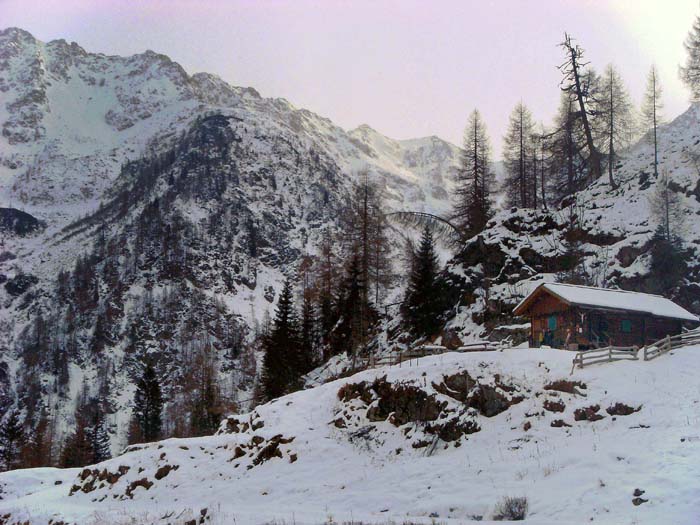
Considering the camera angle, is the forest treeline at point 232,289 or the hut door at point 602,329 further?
the forest treeline at point 232,289

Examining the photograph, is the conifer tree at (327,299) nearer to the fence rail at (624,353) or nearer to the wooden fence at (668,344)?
the fence rail at (624,353)

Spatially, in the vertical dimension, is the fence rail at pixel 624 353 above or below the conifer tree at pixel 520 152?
below

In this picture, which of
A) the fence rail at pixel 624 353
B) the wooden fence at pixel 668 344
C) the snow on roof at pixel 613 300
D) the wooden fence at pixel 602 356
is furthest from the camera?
the snow on roof at pixel 613 300

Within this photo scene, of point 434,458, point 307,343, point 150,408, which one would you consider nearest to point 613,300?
point 434,458

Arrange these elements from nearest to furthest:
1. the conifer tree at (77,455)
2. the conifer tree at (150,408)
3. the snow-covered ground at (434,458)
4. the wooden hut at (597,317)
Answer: the snow-covered ground at (434,458), the wooden hut at (597,317), the conifer tree at (77,455), the conifer tree at (150,408)

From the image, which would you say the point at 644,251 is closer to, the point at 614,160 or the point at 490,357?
the point at 614,160

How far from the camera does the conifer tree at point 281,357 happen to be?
49.6 metres

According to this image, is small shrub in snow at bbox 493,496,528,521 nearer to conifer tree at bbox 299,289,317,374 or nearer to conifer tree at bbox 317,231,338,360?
conifer tree at bbox 299,289,317,374

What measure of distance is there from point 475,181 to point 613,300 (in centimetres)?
2507

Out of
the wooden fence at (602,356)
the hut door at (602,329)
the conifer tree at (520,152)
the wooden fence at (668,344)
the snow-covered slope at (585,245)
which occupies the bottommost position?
the wooden fence at (602,356)

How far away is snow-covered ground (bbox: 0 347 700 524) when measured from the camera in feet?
54.5

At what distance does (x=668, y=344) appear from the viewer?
2731 cm

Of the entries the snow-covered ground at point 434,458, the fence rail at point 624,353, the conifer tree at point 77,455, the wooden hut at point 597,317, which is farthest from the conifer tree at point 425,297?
the conifer tree at point 77,455

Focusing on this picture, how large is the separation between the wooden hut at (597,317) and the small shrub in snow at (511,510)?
63.8 ft
